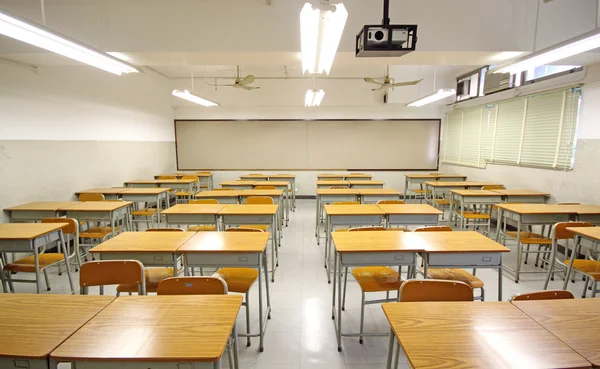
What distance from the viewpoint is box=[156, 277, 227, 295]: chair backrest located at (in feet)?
5.64

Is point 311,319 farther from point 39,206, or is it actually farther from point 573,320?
point 39,206

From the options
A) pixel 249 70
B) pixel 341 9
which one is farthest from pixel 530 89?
pixel 249 70

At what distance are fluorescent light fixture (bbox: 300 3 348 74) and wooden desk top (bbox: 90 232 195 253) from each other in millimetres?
1986

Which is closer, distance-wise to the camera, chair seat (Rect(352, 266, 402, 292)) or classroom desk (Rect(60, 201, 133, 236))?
chair seat (Rect(352, 266, 402, 292))

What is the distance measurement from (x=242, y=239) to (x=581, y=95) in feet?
17.1

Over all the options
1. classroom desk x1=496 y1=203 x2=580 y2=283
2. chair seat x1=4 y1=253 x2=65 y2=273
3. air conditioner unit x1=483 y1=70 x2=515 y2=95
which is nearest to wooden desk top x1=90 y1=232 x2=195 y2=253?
chair seat x1=4 y1=253 x2=65 y2=273

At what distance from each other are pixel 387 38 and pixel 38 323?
2824 millimetres

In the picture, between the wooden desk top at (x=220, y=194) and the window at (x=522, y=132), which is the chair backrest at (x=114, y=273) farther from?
the window at (x=522, y=132)

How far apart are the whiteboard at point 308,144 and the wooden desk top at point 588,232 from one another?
560 cm

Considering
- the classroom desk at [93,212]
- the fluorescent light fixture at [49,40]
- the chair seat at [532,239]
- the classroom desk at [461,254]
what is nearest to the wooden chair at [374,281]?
the classroom desk at [461,254]

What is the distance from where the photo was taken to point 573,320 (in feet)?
4.50

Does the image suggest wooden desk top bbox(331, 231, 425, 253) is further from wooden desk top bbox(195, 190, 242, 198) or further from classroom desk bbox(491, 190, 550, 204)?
classroom desk bbox(491, 190, 550, 204)

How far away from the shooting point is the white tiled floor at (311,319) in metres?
2.16

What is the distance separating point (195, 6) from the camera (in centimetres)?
365
